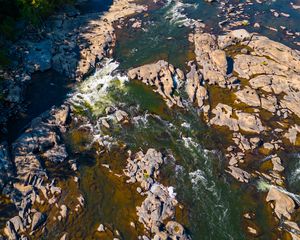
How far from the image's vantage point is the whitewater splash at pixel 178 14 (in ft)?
282

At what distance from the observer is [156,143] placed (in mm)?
59312

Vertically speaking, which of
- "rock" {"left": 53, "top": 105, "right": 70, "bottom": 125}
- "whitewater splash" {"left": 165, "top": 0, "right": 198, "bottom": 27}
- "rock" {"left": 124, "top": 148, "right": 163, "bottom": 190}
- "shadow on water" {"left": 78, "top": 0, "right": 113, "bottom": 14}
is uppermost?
"shadow on water" {"left": 78, "top": 0, "right": 113, "bottom": 14}

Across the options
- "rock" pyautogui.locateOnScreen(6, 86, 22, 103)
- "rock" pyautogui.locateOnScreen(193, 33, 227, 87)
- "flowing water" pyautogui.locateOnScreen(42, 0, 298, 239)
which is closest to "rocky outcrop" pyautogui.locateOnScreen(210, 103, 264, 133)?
"flowing water" pyautogui.locateOnScreen(42, 0, 298, 239)

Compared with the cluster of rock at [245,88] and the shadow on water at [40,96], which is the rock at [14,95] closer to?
the shadow on water at [40,96]

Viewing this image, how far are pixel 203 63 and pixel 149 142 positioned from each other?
854 inches

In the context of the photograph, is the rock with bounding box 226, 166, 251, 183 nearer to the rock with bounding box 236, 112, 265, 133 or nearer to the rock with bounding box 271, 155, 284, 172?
the rock with bounding box 271, 155, 284, 172

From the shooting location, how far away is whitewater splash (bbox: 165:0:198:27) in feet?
282

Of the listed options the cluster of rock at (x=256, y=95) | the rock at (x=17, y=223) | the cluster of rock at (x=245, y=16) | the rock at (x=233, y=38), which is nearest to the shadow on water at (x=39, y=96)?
the rock at (x=17, y=223)

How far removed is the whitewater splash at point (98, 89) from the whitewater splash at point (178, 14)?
2081 centimetres

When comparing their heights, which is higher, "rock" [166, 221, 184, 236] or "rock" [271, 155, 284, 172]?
"rock" [166, 221, 184, 236]

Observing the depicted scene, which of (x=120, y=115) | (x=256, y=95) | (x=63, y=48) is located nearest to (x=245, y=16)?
(x=256, y=95)

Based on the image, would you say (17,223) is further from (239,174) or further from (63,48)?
(63,48)

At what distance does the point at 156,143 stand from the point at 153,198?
418 inches

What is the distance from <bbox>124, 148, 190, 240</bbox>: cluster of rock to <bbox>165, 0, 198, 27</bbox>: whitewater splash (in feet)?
129
